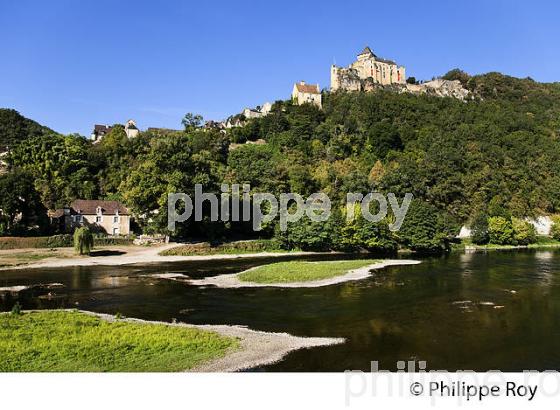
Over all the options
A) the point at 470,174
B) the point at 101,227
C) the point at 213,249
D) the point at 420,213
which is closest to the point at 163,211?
the point at 213,249

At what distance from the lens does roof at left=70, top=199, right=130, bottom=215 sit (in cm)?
8025

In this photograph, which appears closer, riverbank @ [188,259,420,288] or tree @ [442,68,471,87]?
riverbank @ [188,259,420,288]

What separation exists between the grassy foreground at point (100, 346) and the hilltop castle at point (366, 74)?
14806 cm

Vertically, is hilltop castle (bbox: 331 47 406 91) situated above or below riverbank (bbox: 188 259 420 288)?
above

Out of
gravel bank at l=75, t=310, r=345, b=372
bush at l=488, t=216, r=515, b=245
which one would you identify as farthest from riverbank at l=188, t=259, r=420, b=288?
bush at l=488, t=216, r=515, b=245

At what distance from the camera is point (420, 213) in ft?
244

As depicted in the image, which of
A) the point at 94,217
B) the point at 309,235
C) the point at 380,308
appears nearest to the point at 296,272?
the point at 380,308

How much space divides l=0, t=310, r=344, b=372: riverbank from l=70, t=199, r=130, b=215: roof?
177ft

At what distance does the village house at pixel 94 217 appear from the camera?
3120 inches

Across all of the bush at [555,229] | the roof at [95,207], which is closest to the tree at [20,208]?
the roof at [95,207]

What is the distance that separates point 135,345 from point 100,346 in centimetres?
174

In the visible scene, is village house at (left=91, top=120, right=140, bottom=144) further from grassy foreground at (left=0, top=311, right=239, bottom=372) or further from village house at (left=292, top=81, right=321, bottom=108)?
grassy foreground at (left=0, top=311, right=239, bottom=372)

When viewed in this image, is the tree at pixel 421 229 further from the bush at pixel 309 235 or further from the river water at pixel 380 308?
the river water at pixel 380 308

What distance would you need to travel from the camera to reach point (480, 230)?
84.6 meters
